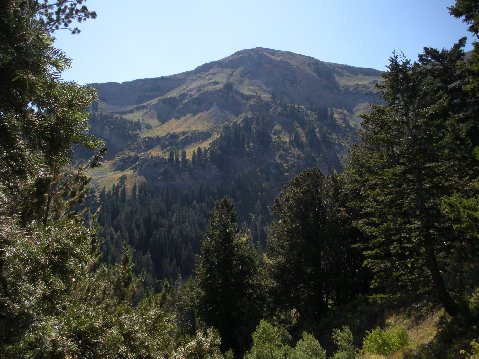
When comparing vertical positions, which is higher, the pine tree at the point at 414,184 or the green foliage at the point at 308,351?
the pine tree at the point at 414,184

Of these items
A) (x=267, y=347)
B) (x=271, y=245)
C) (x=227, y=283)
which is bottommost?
(x=227, y=283)

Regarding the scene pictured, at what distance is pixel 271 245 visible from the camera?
30.9 m

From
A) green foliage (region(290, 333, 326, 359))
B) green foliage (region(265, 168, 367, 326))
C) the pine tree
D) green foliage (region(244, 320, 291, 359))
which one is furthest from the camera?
green foliage (region(265, 168, 367, 326))

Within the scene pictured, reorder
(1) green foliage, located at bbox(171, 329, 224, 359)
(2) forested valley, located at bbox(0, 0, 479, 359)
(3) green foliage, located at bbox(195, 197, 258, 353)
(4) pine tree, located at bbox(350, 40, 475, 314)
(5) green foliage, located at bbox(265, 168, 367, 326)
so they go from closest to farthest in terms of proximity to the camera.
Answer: (2) forested valley, located at bbox(0, 0, 479, 359) → (1) green foliage, located at bbox(171, 329, 224, 359) → (4) pine tree, located at bbox(350, 40, 475, 314) → (3) green foliage, located at bbox(195, 197, 258, 353) → (5) green foliage, located at bbox(265, 168, 367, 326)

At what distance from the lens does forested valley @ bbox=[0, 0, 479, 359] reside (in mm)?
5445

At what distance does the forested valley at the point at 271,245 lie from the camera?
5.45 meters

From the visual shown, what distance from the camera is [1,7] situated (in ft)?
17.6

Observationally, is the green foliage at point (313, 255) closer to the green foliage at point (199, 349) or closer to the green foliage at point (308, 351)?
the green foliage at point (308, 351)

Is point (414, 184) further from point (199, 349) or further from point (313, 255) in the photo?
point (313, 255)

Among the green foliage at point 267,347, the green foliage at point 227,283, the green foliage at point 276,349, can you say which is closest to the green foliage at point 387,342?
the green foliage at point 276,349

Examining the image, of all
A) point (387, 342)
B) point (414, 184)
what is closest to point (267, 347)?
point (387, 342)

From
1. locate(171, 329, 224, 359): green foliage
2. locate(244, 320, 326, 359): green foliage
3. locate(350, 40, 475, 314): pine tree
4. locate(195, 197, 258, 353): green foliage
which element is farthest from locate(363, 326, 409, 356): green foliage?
locate(195, 197, 258, 353): green foliage

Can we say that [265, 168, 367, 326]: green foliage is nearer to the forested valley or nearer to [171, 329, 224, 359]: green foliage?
the forested valley

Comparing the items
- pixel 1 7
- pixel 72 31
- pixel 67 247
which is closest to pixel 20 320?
pixel 67 247
